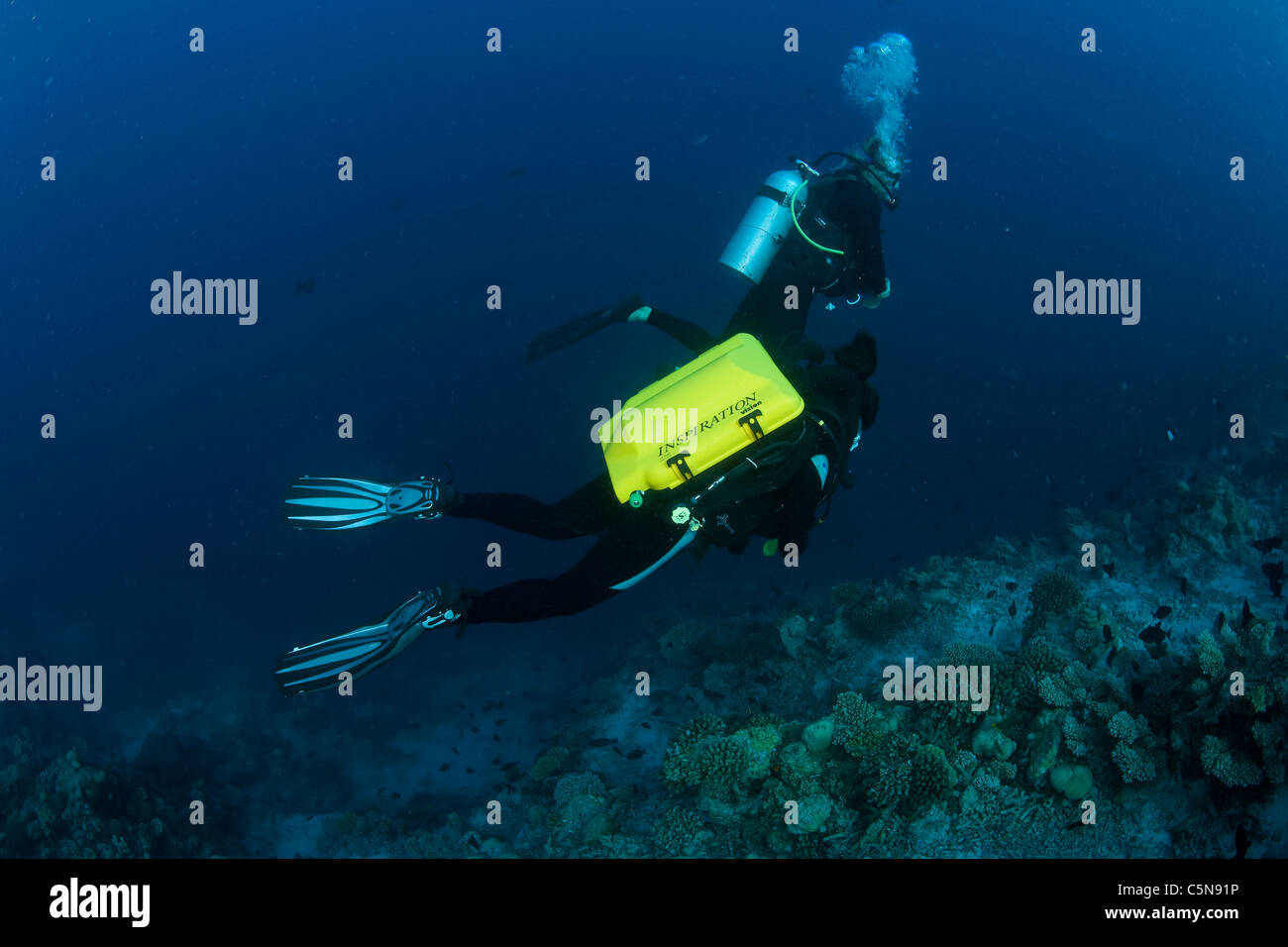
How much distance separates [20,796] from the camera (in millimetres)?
11602

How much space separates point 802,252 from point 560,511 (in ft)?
13.0

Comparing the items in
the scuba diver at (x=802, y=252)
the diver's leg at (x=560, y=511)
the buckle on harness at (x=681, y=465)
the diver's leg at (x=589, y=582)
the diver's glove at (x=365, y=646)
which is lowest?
the diver's glove at (x=365, y=646)

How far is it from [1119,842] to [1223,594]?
5860 millimetres

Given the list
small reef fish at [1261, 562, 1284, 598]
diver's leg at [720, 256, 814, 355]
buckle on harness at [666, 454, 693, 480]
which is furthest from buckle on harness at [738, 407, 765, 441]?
small reef fish at [1261, 562, 1284, 598]

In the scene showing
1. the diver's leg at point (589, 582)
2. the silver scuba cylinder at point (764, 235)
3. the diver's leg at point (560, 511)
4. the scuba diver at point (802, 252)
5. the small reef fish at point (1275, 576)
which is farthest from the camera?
the small reef fish at point (1275, 576)

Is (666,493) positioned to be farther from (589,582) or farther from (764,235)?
(764,235)

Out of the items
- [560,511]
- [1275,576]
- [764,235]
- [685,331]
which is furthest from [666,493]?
[1275,576]

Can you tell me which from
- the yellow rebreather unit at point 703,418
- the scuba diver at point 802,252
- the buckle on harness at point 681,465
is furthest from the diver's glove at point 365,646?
the scuba diver at point 802,252

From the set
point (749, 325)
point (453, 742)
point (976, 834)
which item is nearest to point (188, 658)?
point (453, 742)

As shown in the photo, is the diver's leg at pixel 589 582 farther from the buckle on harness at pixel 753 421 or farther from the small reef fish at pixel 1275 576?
the small reef fish at pixel 1275 576

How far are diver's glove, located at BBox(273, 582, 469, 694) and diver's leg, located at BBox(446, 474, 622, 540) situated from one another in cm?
86

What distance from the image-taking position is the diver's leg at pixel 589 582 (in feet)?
21.0

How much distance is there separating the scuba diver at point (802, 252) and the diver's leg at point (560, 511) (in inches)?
67.7

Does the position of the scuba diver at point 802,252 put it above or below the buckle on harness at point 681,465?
above
